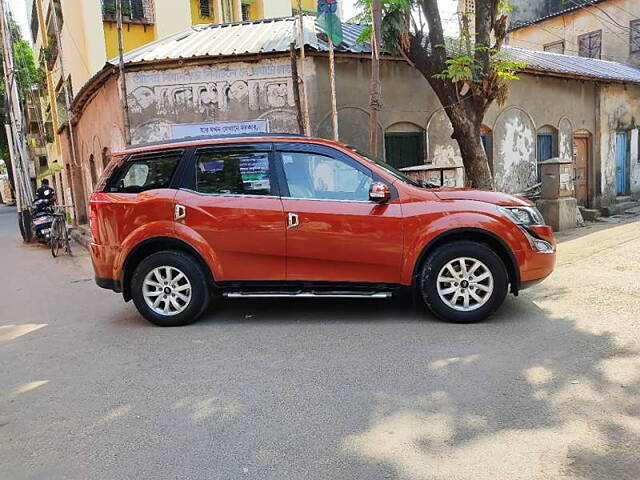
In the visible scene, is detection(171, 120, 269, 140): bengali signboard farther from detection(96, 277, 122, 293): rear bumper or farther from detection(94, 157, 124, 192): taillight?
detection(96, 277, 122, 293): rear bumper

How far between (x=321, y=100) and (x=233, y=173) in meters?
5.55

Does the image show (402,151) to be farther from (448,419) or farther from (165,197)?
(448,419)

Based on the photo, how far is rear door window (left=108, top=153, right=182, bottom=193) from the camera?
5.51 m

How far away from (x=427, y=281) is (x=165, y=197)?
276cm

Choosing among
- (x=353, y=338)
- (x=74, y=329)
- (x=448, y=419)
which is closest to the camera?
(x=448, y=419)

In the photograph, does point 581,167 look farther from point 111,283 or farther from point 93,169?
point 93,169

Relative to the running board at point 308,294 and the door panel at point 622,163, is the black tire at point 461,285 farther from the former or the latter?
the door panel at point 622,163

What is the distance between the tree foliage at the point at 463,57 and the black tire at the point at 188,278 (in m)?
5.34

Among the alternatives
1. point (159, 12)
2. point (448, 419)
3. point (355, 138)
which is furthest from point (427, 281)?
point (159, 12)

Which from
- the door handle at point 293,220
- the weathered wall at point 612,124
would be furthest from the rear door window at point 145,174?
the weathered wall at point 612,124

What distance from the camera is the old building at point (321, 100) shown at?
1041 centimetres

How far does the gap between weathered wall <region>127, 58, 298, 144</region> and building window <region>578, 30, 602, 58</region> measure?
60.2 feet

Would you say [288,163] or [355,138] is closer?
[288,163]

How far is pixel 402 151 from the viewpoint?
11531mm
